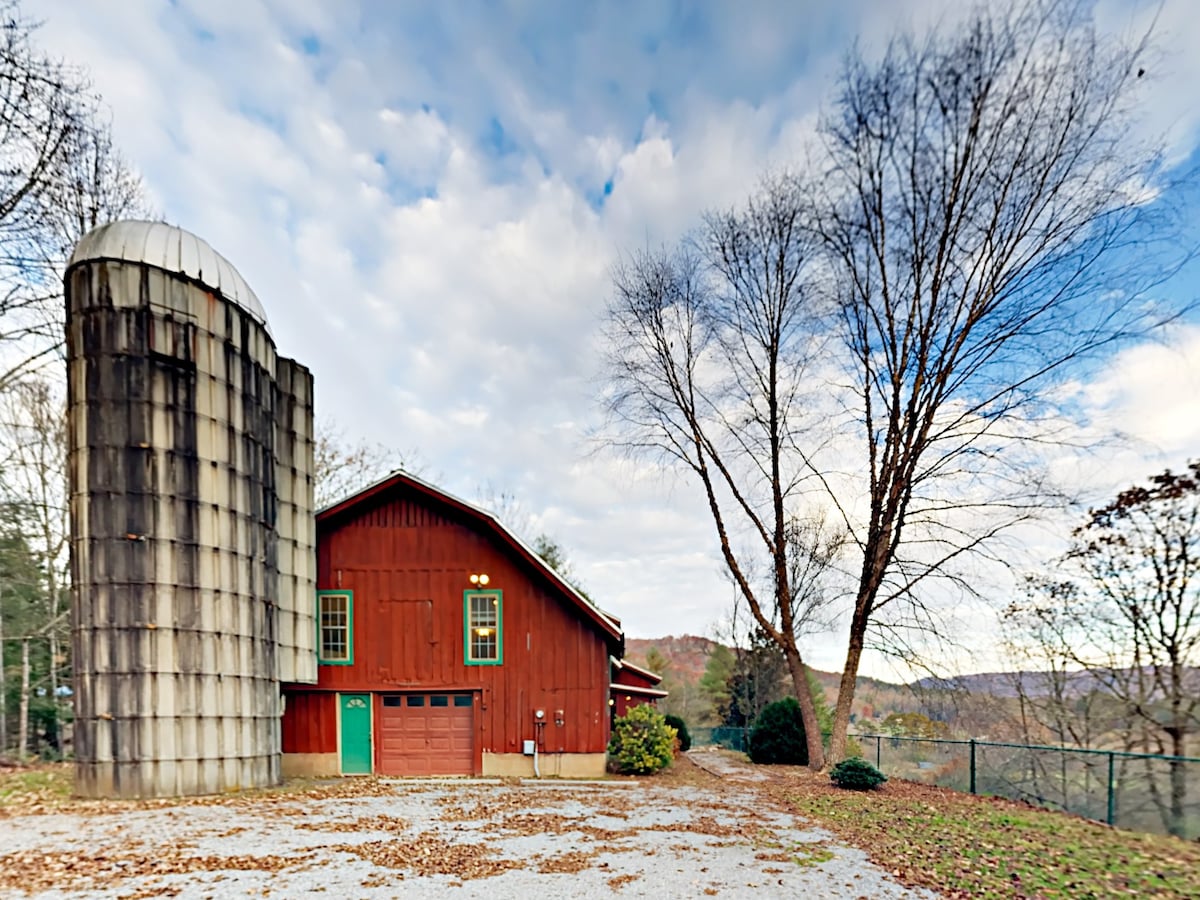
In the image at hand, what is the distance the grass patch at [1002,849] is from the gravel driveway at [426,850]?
0.57 meters

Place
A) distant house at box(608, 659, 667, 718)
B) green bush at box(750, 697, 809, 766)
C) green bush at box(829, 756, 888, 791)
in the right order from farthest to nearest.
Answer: distant house at box(608, 659, 667, 718), green bush at box(750, 697, 809, 766), green bush at box(829, 756, 888, 791)

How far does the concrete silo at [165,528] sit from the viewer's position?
10250 millimetres

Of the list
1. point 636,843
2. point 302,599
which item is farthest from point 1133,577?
point 302,599

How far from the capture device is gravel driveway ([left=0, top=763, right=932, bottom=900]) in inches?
241

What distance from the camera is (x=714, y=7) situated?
9.65m

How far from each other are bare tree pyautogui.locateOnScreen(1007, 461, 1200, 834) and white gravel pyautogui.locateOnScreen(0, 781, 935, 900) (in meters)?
6.82

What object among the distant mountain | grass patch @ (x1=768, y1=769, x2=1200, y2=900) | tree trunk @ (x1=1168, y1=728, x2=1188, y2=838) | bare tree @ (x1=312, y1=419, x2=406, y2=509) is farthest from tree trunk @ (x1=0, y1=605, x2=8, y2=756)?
tree trunk @ (x1=1168, y1=728, x2=1188, y2=838)

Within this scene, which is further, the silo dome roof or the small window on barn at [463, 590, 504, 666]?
the small window on barn at [463, 590, 504, 666]

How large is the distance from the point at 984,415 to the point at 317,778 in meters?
15.9

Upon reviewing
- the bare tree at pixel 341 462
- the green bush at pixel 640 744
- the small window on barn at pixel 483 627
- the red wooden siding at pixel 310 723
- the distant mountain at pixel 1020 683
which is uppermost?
the bare tree at pixel 341 462

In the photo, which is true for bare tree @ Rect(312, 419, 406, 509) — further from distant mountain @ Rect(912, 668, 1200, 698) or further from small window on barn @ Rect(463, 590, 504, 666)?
distant mountain @ Rect(912, 668, 1200, 698)

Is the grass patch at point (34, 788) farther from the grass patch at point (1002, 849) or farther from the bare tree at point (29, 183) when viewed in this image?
the grass patch at point (1002, 849)

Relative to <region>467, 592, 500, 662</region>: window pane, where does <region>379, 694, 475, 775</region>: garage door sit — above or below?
below

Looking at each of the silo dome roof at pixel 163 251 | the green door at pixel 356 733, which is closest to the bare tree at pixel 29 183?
the silo dome roof at pixel 163 251
